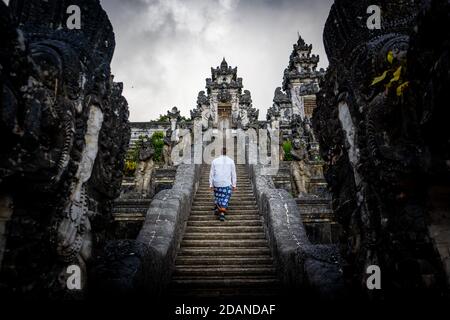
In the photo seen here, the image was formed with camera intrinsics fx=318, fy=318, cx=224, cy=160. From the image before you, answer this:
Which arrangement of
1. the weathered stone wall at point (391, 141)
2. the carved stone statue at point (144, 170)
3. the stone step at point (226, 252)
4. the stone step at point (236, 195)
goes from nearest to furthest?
the weathered stone wall at point (391, 141), the stone step at point (226, 252), the stone step at point (236, 195), the carved stone statue at point (144, 170)

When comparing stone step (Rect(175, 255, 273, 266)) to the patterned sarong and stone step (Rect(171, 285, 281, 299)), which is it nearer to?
stone step (Rect(171, 285, 281, 299))

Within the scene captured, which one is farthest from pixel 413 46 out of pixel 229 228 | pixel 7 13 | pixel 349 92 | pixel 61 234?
pixel 229 228

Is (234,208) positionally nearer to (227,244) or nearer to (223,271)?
(227,244)

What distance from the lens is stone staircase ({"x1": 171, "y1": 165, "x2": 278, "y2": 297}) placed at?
15.5 feet

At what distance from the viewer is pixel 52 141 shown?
8.43ft

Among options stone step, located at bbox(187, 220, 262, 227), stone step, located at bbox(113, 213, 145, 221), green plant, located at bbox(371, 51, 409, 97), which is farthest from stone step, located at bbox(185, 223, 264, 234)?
green plant, located at bbox(371, 51, 409, 97)

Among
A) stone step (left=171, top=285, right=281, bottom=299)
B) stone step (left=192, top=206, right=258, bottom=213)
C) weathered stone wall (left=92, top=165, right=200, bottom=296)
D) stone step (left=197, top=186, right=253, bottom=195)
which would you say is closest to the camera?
weathered stone wall (left=92, top=165, right=200, bottom=296)

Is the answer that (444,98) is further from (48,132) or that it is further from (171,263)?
(171,263)

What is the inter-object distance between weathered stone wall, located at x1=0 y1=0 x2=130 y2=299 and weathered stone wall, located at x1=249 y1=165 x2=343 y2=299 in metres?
2.34

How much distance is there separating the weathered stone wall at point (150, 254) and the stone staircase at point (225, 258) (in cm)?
25

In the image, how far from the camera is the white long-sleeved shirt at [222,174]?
273 inches
